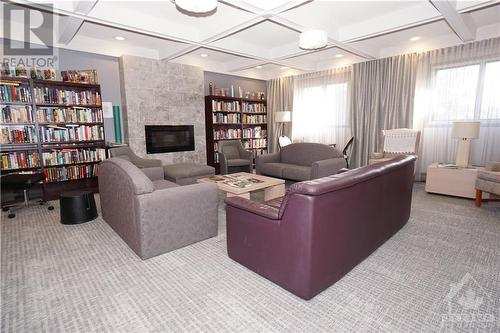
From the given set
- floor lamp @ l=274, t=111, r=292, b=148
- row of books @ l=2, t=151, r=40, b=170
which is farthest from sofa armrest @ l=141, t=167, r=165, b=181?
floor lamp @ l=274, t=111, r=292, b=148

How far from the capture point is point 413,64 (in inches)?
203

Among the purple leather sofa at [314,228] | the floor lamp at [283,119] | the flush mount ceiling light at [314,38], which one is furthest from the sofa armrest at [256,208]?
the floor lamp at [283,119]

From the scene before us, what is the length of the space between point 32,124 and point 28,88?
554 millimetres

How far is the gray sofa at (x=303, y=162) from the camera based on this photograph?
169 inches

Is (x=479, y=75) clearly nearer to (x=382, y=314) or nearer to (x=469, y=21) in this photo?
(x=469, y=21)

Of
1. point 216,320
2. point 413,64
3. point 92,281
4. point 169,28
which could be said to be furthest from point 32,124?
point 413,64

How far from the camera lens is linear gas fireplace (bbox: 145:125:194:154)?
5.49 metres

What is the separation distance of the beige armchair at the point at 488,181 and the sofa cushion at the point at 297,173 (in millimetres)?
2331

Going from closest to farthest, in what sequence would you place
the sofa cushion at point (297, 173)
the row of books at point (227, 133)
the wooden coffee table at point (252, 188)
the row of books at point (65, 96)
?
the wooden coffee table at point (252, 188), the row of books at point (65, 96), the sofa cushion at point (297, 173), the row of books at point (227, 133)

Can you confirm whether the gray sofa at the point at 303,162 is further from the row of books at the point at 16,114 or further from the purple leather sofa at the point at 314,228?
the row of books at the point at 16,114

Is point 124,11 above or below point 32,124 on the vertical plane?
above

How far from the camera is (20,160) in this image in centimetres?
402

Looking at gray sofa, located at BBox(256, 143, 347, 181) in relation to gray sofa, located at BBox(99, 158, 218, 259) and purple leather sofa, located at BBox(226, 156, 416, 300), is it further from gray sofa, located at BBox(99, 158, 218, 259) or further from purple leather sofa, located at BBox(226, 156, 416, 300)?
gray sofa, located at BBox(99, 158, 218, 259)

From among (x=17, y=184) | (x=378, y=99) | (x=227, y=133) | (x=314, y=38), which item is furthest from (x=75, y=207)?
(x=378, y=99)
